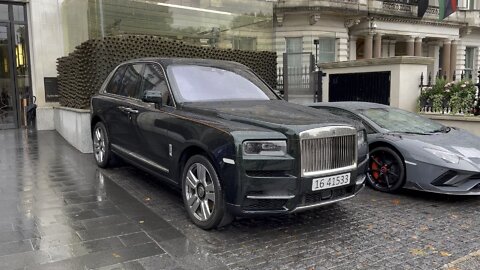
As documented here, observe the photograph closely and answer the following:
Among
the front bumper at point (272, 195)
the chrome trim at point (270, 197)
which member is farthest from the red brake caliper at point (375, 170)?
the chrome trim at point (270, 197)

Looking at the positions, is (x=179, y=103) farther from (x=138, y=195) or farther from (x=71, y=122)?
(x=71, y=122)

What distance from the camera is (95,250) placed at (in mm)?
3938

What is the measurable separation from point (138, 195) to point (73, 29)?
8350mm

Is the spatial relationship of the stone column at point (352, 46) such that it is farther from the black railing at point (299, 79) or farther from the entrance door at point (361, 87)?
the entrance door at point (361, 87)

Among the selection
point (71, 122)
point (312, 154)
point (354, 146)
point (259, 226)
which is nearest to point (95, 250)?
point (259, 226)

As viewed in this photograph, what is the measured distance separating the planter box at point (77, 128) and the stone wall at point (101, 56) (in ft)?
0.81

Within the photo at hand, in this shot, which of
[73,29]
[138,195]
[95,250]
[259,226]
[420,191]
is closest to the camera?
[95,250]

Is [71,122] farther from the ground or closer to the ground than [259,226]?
farther from the ground

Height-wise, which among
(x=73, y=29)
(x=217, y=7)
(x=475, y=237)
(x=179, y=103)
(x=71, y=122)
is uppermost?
(x=217, y=7)

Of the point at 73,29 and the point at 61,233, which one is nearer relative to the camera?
the point at 61,233

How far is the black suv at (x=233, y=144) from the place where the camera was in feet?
13.2

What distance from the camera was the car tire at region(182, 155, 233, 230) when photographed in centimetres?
423

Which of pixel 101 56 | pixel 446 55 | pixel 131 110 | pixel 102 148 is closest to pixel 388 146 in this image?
pixel 131 110

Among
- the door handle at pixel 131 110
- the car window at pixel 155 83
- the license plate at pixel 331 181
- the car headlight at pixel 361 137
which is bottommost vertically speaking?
the license plate at pixel 331 181
